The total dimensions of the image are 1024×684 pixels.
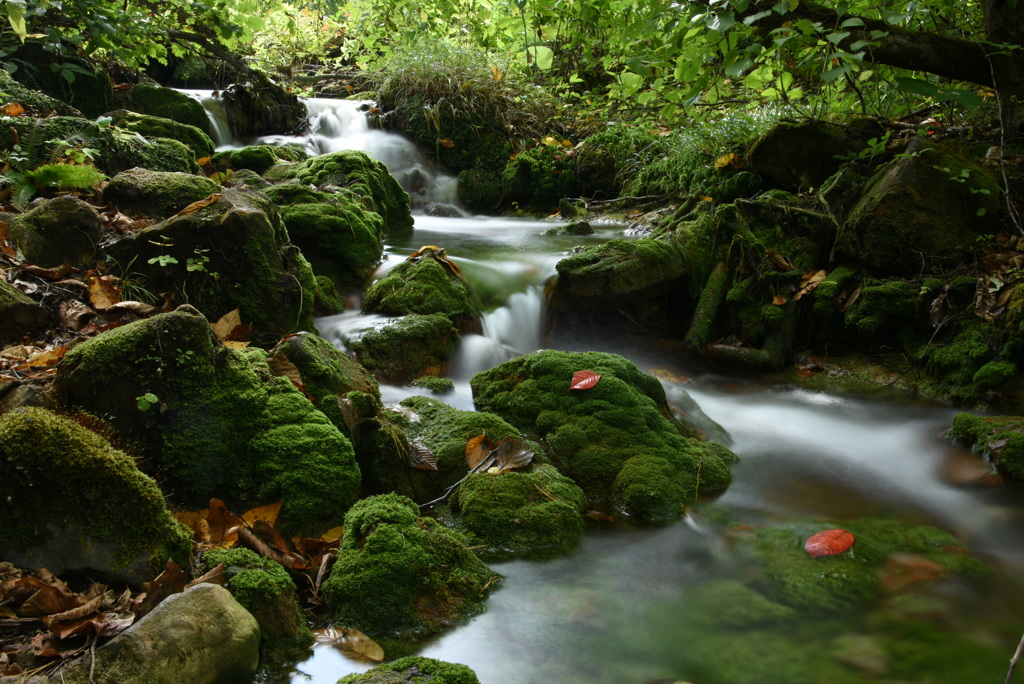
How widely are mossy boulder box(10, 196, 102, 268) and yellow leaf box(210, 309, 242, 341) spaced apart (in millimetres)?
1009

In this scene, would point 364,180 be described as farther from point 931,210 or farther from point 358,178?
point 931,210

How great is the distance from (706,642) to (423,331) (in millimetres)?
3429

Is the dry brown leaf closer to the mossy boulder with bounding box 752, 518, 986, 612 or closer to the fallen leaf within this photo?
the fallen leaf

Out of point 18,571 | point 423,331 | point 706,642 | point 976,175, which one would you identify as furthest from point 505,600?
point 976,175

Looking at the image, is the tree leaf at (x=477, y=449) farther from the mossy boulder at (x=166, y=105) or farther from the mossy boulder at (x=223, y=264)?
the mossy boulder at (x=166, y=105)

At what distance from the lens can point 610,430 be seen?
4.21 m

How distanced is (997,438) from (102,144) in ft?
24.8

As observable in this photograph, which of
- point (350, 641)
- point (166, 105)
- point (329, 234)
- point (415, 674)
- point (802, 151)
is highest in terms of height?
point (166, 105)

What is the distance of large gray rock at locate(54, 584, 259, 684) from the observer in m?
1.90

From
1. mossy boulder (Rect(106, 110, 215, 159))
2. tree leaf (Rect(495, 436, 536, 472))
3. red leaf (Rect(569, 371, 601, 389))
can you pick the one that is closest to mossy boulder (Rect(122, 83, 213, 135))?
mossy boulder (Rect(106, 110, 215, 159))

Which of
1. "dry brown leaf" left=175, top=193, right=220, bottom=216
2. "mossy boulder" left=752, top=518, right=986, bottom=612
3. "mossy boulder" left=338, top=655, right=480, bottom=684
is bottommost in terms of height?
"mossy boulder" left=752, top=518, right=986, bottom=612

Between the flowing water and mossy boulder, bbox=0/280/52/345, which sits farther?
mossy boulder, bbox=0/280/52/345

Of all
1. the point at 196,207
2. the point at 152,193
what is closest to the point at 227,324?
the point at 196,207

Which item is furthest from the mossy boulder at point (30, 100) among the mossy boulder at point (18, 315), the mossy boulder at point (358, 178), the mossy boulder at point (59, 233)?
the mossy boulder at point (18, 315)
